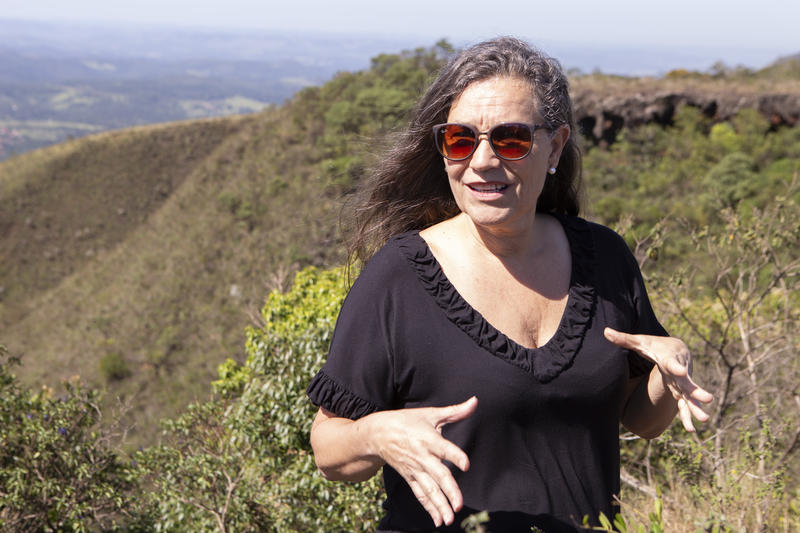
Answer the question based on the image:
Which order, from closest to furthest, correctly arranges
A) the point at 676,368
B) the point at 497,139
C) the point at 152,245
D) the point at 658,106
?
the point at 676,368, the point at 497,139, the point at 658,106, the point at 152,245

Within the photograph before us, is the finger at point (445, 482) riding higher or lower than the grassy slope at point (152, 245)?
higher

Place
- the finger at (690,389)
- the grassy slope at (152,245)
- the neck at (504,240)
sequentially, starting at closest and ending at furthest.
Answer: the finger at (690,389), the neck at (504,240), the grassy slope at (152,245)

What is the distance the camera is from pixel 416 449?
1290mm

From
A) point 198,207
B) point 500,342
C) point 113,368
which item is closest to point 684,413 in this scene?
point 500,342

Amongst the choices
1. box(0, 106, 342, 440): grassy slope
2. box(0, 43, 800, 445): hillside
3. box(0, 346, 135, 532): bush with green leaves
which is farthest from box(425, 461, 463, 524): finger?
box(0, 106, 342, 440): grassy slope

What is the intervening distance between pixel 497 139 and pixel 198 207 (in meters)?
38.9

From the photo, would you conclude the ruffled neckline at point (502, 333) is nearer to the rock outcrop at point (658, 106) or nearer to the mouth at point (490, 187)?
the mouth at point (490, 187)

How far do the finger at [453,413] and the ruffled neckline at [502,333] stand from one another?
30 centimetres

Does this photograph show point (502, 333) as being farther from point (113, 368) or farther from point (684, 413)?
point (113, 368)

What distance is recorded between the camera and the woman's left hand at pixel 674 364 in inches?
60.2

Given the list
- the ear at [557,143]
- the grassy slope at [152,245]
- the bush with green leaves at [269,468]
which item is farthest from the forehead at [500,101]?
the grassy slope at [152,245]

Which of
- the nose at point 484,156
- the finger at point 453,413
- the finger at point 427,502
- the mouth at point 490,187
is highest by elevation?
the nose at point 484,156

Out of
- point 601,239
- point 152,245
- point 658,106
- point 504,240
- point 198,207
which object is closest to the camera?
point 504,240

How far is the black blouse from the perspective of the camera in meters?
1.58
